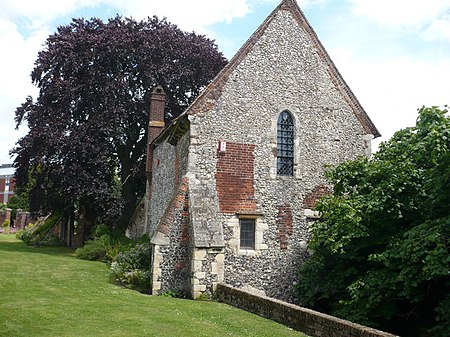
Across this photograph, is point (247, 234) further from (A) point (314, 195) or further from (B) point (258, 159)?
(A) point (314, 195)

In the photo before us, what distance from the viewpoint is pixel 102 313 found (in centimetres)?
1143

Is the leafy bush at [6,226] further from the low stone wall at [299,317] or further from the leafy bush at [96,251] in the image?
the low stone wall at [299,317]

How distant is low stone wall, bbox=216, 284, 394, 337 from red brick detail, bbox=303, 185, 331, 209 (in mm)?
4818

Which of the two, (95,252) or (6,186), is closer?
(95,252)

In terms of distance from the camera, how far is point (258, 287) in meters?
16.5

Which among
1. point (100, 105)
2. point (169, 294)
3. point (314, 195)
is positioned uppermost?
point (100, 105)

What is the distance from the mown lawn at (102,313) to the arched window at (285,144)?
5886 mm

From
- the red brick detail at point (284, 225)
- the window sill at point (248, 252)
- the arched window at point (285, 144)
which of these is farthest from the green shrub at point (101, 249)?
the arched window at point (285, 144)

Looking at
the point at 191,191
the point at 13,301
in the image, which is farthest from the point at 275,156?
the point at 13,301

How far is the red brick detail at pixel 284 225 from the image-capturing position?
16984 mm

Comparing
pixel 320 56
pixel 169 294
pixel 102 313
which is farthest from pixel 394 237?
pixel 102 313

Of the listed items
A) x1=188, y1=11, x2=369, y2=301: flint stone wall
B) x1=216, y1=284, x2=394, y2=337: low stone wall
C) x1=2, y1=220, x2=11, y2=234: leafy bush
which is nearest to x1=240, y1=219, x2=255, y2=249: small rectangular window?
x1=188, y1=11, x2=369, y2=301: flint stone wall

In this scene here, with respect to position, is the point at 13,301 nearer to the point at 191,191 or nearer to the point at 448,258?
the point at 191,191

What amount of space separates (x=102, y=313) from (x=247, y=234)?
6449mm
